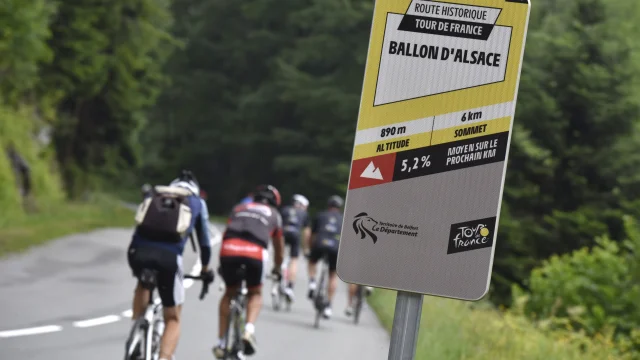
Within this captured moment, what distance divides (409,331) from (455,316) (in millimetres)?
14093

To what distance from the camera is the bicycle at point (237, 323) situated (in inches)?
410

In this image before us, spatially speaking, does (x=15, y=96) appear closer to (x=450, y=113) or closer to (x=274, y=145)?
(x=274, y=145)

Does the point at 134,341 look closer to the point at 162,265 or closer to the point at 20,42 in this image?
the point at 162,265

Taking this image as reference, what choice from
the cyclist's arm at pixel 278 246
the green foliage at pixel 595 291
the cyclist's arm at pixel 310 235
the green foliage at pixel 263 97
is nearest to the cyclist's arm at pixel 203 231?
the cyclist's arm at pixel 278 246

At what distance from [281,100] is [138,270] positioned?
49.8 meters

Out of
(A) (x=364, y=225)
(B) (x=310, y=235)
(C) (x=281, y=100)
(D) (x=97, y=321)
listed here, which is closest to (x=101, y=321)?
(D) (x=97, y=321)

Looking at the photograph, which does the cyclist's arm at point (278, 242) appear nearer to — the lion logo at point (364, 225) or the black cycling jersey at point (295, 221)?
the black cycling jersey at point (295, 221)

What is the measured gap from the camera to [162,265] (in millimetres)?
7965

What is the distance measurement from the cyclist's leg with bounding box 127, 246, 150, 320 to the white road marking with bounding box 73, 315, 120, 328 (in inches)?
231

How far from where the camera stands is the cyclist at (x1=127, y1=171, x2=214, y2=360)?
313 inches

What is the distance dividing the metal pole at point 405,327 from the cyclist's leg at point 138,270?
194 inches

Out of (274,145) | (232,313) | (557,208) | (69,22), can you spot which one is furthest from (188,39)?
(232,313)

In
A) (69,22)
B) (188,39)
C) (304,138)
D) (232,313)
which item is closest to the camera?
(232,313)

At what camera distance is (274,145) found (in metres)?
61.0
